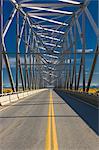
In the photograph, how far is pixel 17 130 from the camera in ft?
45.9

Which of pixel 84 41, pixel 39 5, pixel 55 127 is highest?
pixel 39 5

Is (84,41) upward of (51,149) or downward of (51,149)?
upward

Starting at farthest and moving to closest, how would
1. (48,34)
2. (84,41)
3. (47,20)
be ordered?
1. (48,34)
2. (47,20)
3. (84,41)

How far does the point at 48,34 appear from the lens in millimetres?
116875

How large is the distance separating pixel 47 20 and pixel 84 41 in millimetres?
36769

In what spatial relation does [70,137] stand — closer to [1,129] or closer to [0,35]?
[1,129]

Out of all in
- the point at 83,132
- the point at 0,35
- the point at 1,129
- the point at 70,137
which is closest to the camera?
the point at 70,137

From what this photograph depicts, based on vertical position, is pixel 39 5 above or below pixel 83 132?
above

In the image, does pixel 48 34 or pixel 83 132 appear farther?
pixel 48 34

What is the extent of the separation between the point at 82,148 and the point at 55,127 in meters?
4.79

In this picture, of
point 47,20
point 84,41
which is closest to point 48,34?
point 47,20

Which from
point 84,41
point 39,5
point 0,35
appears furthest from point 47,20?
point 0,35

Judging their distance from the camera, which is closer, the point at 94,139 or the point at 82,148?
the point at 82,148

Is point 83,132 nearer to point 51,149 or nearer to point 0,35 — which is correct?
point 51,149
